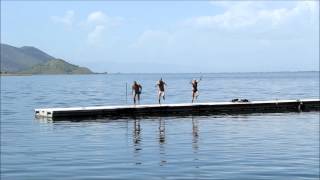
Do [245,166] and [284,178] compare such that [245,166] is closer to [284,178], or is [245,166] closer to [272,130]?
[284,178]

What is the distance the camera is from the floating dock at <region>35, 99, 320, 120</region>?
39.2 meters

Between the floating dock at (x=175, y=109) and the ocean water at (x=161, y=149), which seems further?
the floating dock at (x=175, y=109)

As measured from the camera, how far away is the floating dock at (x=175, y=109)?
39.2m

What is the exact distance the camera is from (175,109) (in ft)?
139

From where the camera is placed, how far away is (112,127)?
33.2 m

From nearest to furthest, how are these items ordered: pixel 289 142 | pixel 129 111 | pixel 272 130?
pixel 289 142 < pixel 272 130 < pixel 129 111

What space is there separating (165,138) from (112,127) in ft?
20.0

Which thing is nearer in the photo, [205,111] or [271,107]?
[205,111]

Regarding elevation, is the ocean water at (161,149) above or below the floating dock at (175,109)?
below

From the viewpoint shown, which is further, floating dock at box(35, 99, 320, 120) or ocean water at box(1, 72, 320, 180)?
floating dock at box(35, 99, 320, 120)

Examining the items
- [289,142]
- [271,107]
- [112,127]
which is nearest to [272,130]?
[289,142]

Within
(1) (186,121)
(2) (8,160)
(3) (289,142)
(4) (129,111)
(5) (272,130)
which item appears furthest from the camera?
(4) (129,111)

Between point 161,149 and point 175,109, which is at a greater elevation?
point 175,109

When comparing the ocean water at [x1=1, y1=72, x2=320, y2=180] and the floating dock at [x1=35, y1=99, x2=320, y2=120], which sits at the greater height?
the floating dock at [x1=35, y1=99, x2=320, y2=120]
